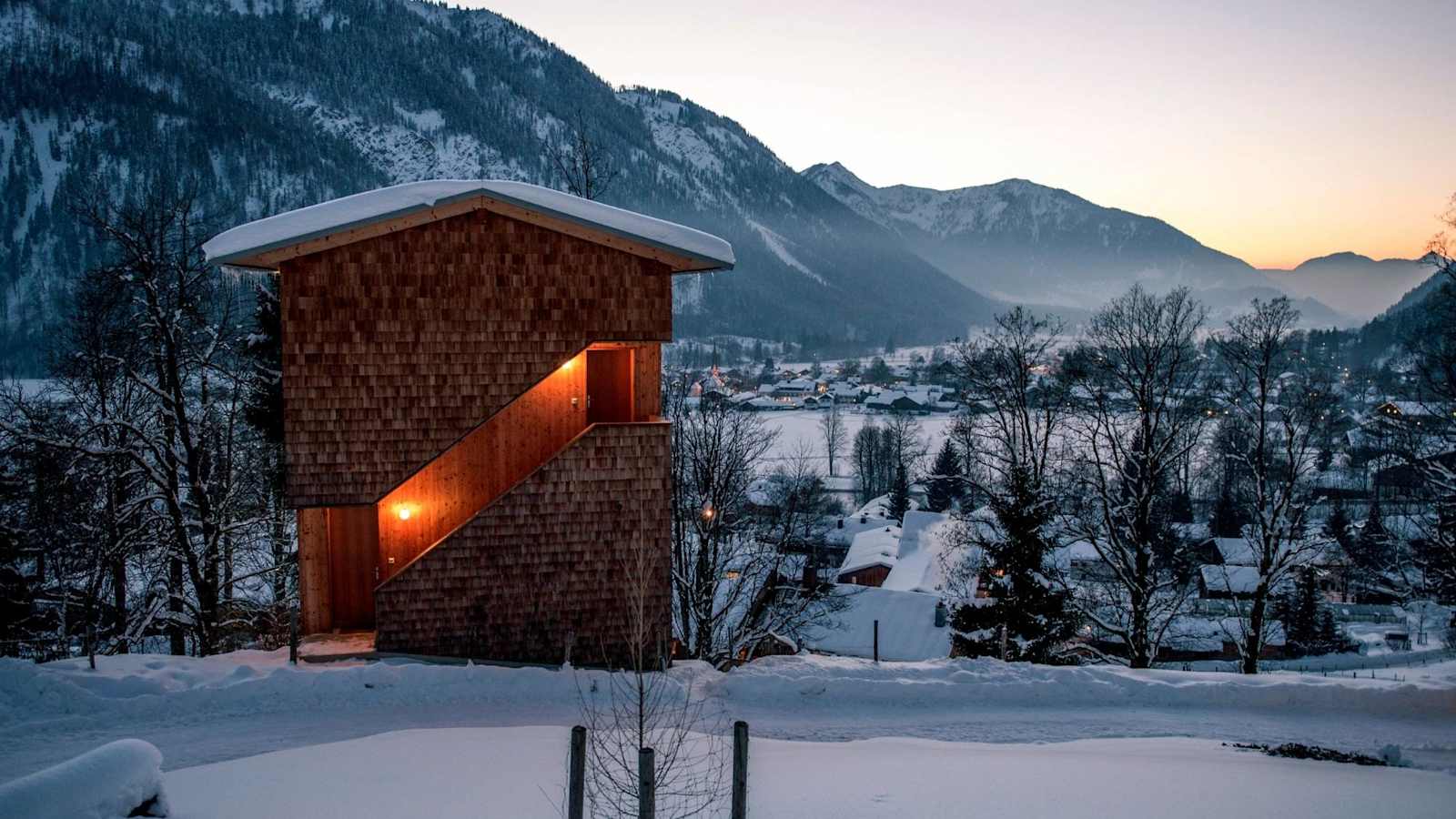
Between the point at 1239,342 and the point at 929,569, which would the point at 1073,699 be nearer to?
the point at 1239,342

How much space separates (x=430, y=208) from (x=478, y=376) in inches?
93.8

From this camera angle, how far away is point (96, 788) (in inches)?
221

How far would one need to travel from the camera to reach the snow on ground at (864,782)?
685 centimetres

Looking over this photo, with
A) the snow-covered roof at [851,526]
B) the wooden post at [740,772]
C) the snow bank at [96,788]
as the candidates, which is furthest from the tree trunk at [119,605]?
the snow-covered roof at [851,526]

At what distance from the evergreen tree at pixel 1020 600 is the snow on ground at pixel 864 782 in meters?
7.25

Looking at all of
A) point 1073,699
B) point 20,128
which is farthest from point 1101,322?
point 20,128

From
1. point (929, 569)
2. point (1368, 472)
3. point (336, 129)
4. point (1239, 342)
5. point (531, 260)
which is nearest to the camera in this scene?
point (531, 260)

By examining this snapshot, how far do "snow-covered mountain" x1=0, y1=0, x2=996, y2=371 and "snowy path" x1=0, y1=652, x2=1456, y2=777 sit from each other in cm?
6692

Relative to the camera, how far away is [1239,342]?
17.9 metres

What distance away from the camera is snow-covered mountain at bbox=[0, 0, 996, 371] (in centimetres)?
9575

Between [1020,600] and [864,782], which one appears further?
[1020,600]

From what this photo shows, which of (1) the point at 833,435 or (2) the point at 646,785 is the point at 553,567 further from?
(1) the point at 833,435

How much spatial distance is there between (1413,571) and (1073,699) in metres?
41.6

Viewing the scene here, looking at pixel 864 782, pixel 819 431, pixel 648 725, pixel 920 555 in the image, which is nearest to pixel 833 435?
pixel 819 431
